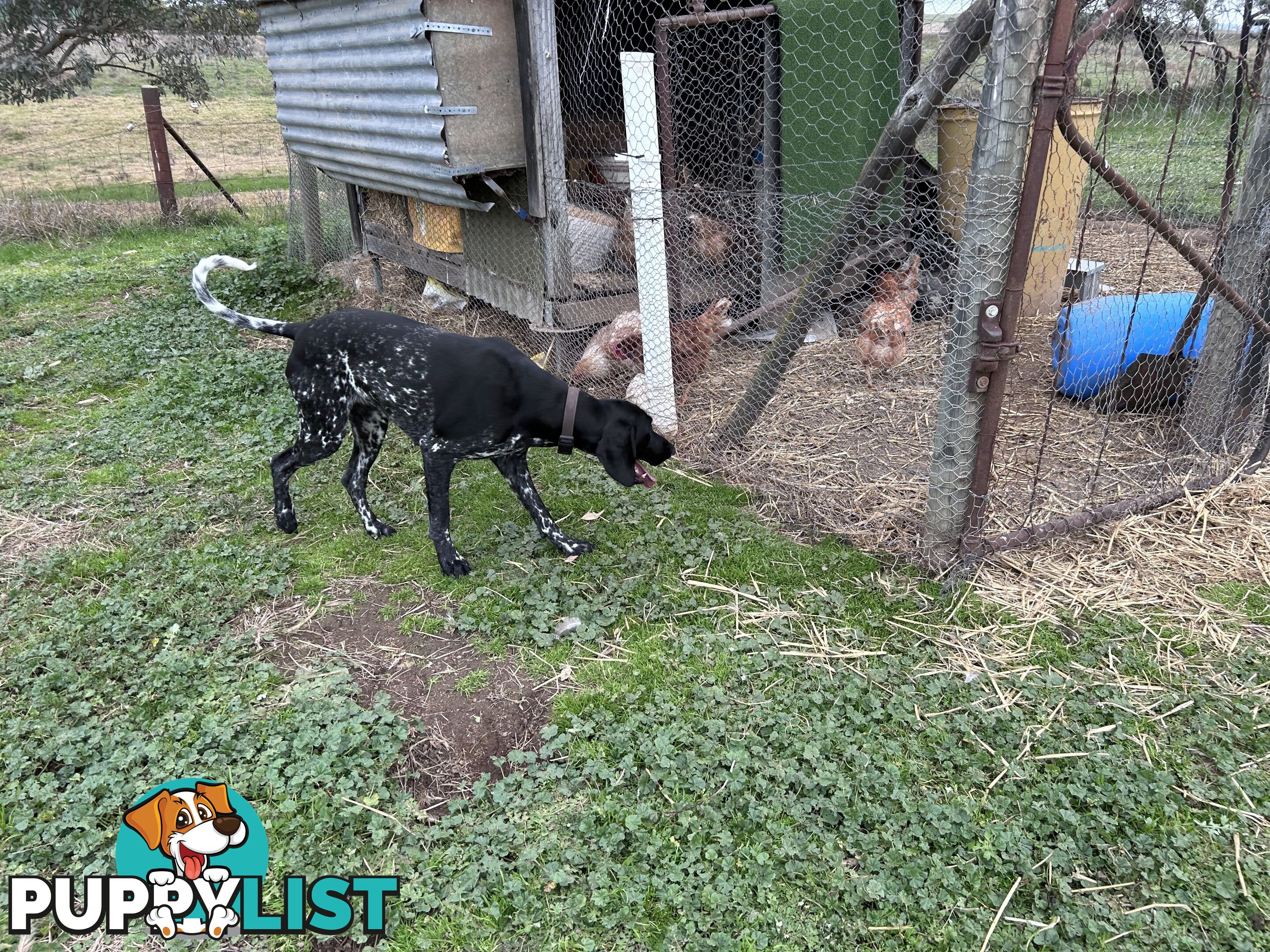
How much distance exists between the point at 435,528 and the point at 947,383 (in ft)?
7.17

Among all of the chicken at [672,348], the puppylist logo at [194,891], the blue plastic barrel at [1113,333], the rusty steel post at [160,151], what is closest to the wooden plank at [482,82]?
the chicken at [672,348]

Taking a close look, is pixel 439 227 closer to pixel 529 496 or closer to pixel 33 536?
pixel 529 496

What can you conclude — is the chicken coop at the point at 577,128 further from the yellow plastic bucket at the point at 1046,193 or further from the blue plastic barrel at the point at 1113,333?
the blue plastic barrel at the point at 1113,333

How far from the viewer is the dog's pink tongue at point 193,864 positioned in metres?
2.14

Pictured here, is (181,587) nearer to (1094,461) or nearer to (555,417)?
(555,417)

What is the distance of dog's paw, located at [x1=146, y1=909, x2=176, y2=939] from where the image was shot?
2014 millimetres

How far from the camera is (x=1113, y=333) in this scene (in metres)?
4.31

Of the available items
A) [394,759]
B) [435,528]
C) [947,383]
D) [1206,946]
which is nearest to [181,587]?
[435,528]

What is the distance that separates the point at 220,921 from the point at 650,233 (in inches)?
141

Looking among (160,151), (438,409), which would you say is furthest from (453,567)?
(160,151)

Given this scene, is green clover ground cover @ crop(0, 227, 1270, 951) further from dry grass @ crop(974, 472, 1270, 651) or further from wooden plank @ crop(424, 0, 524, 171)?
wooden plank @ crop(424, 0, 524, 171)

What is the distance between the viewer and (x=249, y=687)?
9.31 feet

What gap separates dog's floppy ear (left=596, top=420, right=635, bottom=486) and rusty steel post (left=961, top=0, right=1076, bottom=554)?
130 centimetres

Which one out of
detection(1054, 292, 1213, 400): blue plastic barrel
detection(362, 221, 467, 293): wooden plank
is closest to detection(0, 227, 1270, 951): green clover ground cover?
detection(1054, 292, 1213, 400): blue plastic barrel
